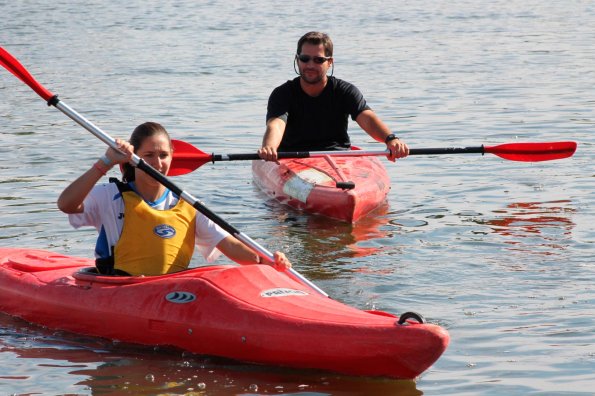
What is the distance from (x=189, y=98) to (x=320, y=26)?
29.5 ft

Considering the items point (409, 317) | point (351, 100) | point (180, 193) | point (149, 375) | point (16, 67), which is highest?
point (16, 67)

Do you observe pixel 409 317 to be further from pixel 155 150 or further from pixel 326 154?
pixel 326 154

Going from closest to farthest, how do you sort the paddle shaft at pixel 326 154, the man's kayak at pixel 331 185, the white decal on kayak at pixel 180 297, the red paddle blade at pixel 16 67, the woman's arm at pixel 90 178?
the woman's arm at pixel 90 178, the white decal on kayak at pixel 180 297, the red paddle blade at pixel 16 67, the paddle shaft at pixel 326 154, the man's kayak at pixel 331 185

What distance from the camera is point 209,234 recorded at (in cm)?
573

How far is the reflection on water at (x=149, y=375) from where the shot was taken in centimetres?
510

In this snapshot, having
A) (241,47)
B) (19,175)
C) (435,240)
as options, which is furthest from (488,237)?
(241,47)

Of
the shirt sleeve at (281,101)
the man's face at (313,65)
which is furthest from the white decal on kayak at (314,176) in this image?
the man's face at (313,65)

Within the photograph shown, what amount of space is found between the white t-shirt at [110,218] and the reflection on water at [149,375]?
0.50 metres

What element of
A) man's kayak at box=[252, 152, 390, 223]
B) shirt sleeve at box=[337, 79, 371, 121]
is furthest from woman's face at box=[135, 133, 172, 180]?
shirt sleeve at box=[337, 79, 371, 121]

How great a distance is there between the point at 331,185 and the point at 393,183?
5.03 feet

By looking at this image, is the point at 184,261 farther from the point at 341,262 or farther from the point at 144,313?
the point at 341,262

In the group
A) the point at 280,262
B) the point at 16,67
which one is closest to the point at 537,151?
the point at 280,262

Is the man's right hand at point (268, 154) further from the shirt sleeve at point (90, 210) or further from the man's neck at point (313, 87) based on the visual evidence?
the shirt sleeve at point (90, 210)

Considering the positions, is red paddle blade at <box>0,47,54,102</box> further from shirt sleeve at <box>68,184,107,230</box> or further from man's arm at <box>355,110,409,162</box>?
man's arm at <box>355,110,409,162</box>
